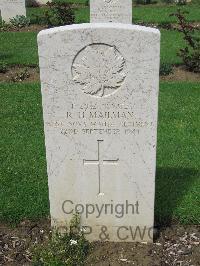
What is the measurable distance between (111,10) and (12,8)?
18.0ft

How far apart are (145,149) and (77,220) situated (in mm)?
922

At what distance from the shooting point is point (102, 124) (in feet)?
12.9

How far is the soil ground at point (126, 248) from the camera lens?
13.4 feet

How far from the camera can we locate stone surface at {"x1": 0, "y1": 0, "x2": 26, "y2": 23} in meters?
15.8

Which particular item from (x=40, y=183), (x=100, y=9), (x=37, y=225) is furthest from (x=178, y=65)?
(x=37, y=225)

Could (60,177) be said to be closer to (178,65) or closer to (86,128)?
(86,128)

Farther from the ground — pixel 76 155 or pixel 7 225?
pixel 76 155

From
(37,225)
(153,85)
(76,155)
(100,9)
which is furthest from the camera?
(100,9)

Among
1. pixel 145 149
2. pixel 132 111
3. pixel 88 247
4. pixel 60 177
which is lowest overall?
pixel 88 247

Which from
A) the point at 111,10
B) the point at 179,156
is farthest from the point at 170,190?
the point at 111,10

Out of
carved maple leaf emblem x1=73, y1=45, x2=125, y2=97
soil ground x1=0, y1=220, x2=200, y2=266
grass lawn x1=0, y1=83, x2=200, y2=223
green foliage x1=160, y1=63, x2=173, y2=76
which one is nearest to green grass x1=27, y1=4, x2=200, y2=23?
green foliage x1=160, y1=63, x2=173, y2=76

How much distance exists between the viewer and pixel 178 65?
34.8 feet

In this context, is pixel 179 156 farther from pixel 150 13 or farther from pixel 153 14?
pixel 150 13

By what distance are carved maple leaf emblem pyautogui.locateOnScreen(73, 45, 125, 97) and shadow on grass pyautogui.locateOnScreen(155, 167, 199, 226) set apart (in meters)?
1.57
